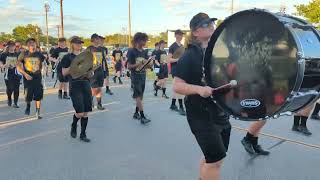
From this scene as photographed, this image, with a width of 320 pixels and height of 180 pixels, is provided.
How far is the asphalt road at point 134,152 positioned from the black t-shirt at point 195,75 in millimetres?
1382

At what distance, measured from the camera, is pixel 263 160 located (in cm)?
553

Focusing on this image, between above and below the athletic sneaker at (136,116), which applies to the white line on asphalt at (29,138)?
below

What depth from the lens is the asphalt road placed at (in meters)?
5.06

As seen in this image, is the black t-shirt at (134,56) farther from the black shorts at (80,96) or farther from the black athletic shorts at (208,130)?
the black athletic shorts at (208,130)

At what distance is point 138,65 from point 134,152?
9.27 ft

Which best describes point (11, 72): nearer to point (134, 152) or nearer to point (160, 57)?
point (160, 57)

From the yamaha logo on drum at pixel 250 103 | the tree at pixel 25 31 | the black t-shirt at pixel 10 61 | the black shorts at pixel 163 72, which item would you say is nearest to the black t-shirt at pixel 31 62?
the black t-shirt at pixel 10 61

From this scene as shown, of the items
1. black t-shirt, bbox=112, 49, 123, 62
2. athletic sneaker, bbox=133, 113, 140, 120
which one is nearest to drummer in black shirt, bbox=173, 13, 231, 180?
athletic sneaker, bbox=133, 113, 140, 120

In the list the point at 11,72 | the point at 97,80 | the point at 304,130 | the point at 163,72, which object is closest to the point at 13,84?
the point at 11,72

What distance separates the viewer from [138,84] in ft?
28.1

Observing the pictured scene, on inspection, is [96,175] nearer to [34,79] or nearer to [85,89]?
[85,89]

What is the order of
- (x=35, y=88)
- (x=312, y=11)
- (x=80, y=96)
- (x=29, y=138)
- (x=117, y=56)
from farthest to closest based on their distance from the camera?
1. (x=312, y=11)
2. (x=117, y=56)
3. (x=35, y=88)
4. (x=29, y=138)
5. (x=80, y=96)

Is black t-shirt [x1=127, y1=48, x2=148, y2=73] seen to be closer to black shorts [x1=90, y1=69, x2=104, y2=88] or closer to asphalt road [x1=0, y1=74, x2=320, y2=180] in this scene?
asphalt road [x1=0, y1=74, x2=320, y2=180]

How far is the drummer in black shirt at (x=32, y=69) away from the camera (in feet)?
29.2
